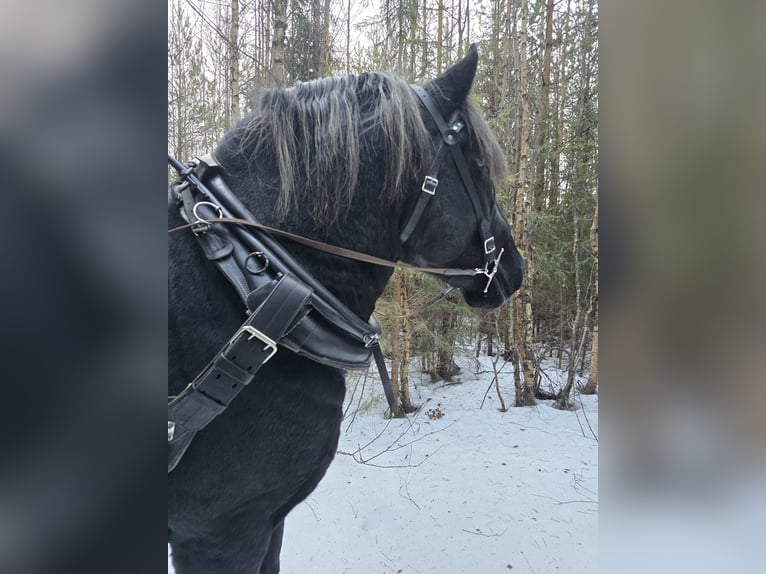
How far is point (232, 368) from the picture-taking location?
0.88m

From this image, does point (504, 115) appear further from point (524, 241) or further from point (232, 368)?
point (232, 368)

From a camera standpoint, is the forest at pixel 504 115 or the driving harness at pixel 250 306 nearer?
the driving harness at pixel 250 306

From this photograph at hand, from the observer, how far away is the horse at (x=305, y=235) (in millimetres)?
974

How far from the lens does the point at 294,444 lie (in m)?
1.03

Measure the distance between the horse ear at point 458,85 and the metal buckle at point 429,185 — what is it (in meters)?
0.25

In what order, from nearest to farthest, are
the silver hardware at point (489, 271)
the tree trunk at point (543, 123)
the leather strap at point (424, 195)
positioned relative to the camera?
1. the leather strap at point (424, 195)
2. the silver hardware at point (489, 271)
3. the tree trunk at point (543, 123)

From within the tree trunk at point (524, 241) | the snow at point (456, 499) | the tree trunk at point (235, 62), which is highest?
the tree trunk at point (235, 62)

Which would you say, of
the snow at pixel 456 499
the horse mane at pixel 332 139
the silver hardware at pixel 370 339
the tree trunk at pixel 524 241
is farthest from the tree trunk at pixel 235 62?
the silver hardware at pixel 370 339

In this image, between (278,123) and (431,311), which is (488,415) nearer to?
(431,311)

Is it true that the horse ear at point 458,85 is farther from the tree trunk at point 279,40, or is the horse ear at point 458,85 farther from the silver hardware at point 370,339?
the tree trunk at point 279,40

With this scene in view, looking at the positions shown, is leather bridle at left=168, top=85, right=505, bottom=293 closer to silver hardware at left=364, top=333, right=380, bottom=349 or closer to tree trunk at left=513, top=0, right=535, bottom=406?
silver hardware at left=364, top=333, right=380, bottom=349

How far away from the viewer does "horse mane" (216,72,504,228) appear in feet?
3.59
